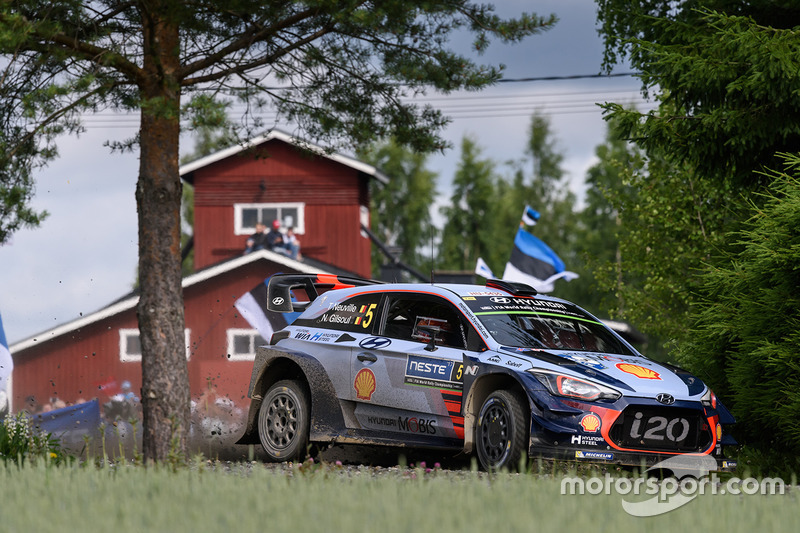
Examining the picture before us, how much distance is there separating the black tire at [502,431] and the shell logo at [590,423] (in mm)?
461

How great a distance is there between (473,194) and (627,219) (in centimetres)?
4138

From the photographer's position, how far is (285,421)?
1093cm

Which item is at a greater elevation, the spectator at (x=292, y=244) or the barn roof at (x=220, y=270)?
the spectator at (x=292, y=244)

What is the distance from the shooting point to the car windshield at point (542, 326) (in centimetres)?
947

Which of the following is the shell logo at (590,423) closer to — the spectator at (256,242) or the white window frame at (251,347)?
the white window frame at (251,347)

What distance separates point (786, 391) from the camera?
1021 centimetres

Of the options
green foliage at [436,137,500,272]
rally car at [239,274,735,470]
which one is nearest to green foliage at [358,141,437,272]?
green foliage at [436,137,500,272]

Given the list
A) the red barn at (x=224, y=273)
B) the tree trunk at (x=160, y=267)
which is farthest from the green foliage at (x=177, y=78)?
the red barn at (x=224, y=273)

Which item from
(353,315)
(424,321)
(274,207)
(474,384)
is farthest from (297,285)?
(274,207)

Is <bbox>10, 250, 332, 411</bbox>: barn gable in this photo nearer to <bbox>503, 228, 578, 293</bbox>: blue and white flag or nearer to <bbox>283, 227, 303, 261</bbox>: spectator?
<bbox>283, 227, 303, 261</bbox>: spectator

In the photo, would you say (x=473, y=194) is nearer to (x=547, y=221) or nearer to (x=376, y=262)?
(x=547, y=221)

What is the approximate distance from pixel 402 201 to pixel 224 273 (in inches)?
1393

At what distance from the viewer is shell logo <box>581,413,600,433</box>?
835 cm

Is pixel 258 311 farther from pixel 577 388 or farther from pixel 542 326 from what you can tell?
pixel 577 388
